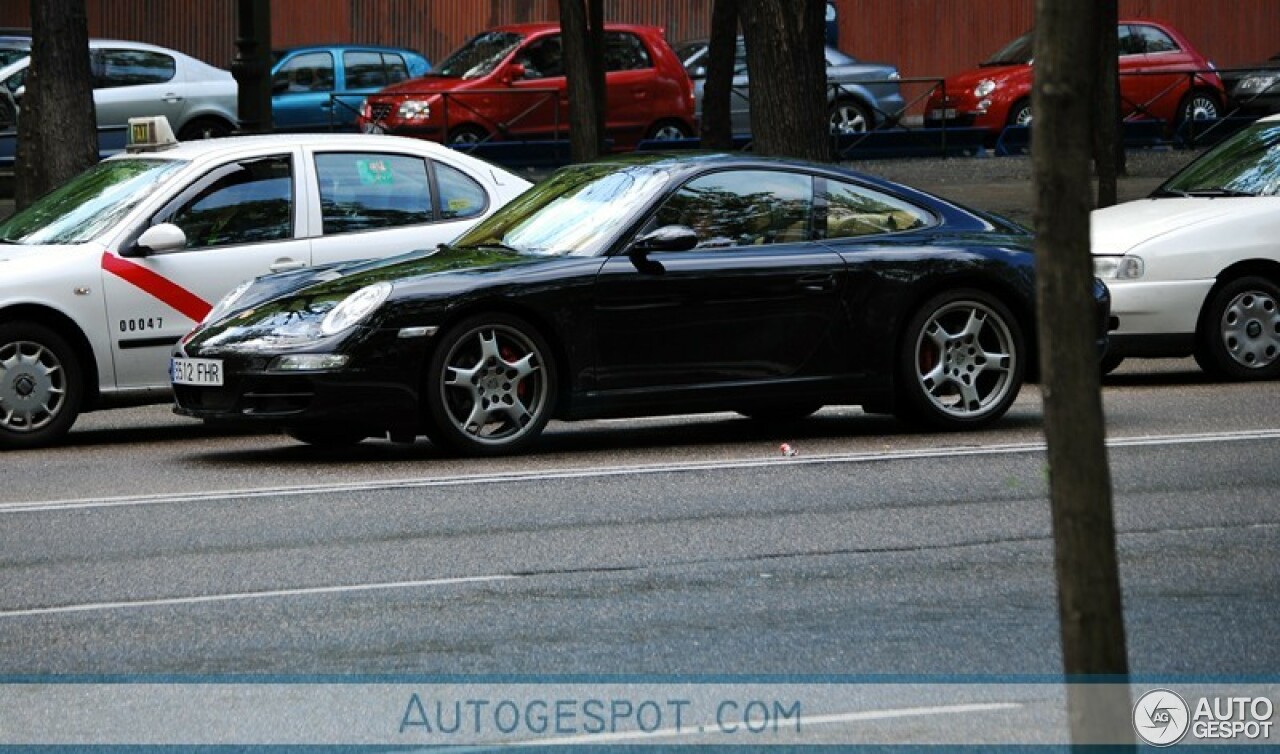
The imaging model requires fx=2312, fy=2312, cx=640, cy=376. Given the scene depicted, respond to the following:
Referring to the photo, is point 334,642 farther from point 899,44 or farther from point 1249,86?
point 899,44

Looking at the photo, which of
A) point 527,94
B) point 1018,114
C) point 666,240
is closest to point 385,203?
point 666,240

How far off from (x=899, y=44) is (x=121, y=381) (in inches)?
1203

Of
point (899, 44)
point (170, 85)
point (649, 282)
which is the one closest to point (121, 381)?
point (649, 282)

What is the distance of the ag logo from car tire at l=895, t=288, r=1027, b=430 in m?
5.02

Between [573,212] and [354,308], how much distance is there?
1332 millimetres

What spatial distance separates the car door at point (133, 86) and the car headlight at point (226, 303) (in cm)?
1617

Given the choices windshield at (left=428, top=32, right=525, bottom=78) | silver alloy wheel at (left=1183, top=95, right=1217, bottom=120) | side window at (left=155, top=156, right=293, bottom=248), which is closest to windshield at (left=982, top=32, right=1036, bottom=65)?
silver alloy wheel at (left=1183, top=95, right=1217, bottom=120)

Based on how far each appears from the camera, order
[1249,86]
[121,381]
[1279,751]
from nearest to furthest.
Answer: [1279,751] → [121,381] → [1249,86]

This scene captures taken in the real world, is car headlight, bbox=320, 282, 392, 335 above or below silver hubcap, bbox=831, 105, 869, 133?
below

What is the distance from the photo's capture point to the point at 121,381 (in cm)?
1148

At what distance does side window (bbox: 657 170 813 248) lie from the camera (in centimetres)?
1082

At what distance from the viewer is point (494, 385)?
34.1 ft

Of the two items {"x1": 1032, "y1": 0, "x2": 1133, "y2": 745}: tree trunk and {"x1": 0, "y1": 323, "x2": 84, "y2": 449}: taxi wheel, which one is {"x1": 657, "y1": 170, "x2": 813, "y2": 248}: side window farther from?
{"x1": 1032, "y1": 0, "x2": 1133, "y2": 745}: tree trunk

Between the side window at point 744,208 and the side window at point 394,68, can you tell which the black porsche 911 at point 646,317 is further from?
the side window at point 394,68
